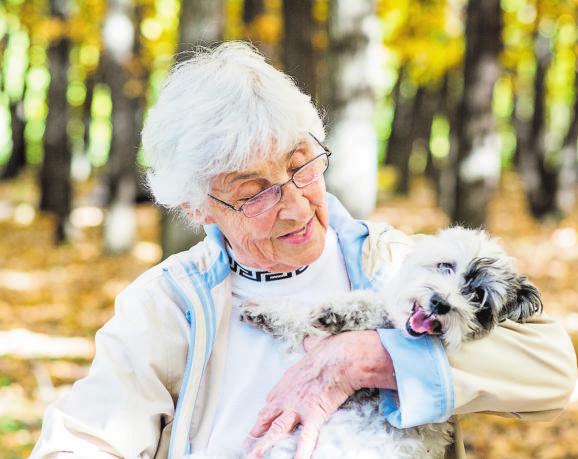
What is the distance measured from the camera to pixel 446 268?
2.69 m

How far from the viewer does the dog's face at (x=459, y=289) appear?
2436 mm

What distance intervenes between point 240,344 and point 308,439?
45 centimetres

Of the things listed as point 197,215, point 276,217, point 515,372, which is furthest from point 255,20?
point 515,372

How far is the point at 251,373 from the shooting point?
2686 mm

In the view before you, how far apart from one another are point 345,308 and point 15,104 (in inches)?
1086

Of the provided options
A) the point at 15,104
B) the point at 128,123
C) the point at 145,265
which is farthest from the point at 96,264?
the point at 15,104

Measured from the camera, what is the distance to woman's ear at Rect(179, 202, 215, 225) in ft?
9.19

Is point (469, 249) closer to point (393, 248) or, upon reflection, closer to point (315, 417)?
point (393, 248)

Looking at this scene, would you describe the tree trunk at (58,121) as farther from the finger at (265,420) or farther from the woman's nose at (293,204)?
the finger at (265,420)

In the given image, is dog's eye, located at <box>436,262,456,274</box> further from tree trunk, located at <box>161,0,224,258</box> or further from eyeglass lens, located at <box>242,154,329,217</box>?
tree trunk, located at <box>161,0,224,258</box>

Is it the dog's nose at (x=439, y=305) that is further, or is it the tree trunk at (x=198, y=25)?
the tree trunk at (x=198, y=25)

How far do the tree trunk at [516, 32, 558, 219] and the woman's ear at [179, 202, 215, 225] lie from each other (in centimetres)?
1418

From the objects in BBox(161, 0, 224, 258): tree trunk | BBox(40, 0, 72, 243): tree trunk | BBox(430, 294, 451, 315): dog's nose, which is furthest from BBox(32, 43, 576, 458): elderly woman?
BBox(40, 0, 72, 243): tree trunk

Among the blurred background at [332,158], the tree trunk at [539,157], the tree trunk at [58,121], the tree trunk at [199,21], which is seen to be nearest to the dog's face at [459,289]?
the blurred background at [332,158]
